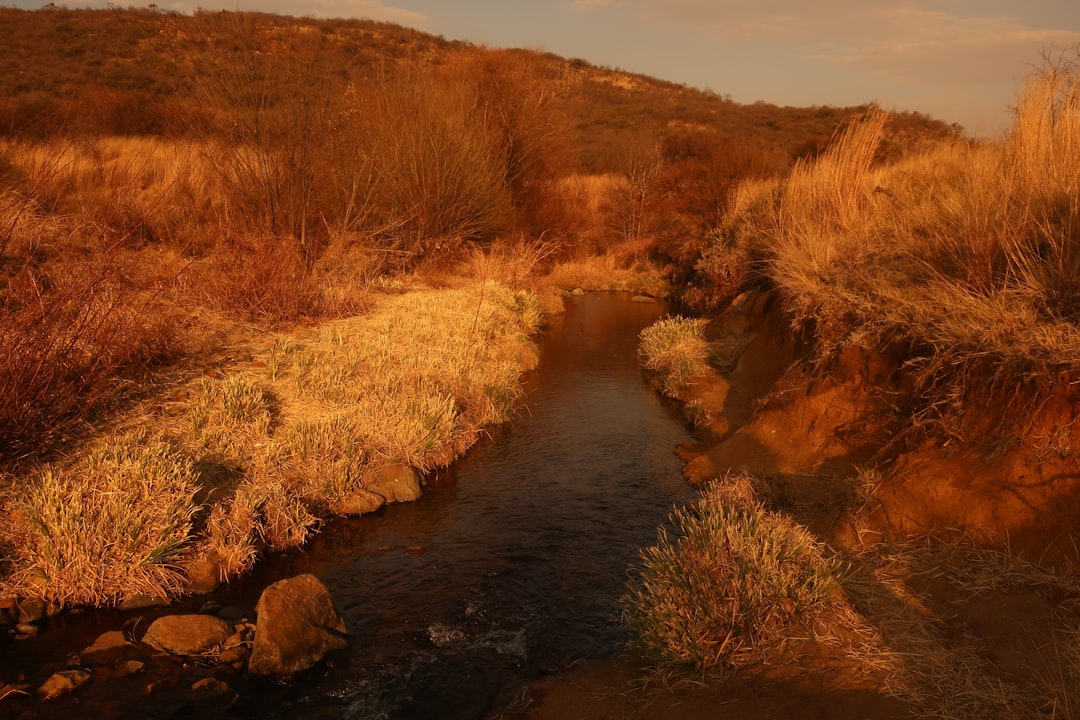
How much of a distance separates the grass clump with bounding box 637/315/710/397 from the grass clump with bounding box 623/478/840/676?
6639 millimetres

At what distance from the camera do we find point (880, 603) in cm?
461

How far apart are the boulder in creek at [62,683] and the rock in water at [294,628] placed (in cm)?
97

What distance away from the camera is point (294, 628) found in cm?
464

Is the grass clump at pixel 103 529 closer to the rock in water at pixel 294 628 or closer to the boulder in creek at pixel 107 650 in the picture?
the boulder in creek at pixel 107 650

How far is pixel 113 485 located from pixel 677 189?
21.6m

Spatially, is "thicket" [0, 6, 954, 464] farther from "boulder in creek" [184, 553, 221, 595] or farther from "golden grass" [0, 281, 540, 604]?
"boulder in creek" [184, 553, 221, 595]

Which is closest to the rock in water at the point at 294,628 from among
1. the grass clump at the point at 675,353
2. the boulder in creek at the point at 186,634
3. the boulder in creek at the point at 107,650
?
the boulder in creek at the point at 186,634

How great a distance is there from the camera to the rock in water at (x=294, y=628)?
449 centimetres

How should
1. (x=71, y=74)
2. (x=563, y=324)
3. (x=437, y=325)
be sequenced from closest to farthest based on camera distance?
(x=437, y=325)
(x=563, y=324)
(x=71, y=74)


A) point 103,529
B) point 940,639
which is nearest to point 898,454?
point 940,639

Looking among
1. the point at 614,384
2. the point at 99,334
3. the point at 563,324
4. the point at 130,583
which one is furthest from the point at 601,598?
the point at 563,324

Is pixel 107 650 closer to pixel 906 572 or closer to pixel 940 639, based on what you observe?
pixel 940 639

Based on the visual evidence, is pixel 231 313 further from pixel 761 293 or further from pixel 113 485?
pixel 761 293

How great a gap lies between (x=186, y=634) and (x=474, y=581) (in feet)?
7.02
